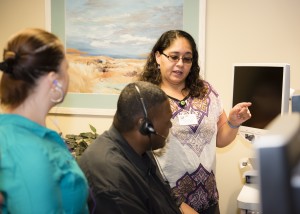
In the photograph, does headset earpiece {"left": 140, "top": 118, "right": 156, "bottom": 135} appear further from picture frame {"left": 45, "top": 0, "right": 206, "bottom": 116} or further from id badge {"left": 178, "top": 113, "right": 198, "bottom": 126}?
picture frame {"left": 45, "top": 0, "right": 206, "bottom": 116}

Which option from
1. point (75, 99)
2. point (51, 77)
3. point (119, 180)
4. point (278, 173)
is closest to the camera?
point (278, 173)

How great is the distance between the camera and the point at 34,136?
92cm

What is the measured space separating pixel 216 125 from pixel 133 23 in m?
1.26

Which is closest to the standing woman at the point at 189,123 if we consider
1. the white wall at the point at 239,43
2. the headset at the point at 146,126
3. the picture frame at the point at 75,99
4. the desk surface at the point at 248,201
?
the desk surface at the point at 248,201

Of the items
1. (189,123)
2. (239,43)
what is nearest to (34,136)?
(189,123)

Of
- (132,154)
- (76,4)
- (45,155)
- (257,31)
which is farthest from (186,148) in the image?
(76,4)

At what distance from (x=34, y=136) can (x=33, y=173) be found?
12 centimetres

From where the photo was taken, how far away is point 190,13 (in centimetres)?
252

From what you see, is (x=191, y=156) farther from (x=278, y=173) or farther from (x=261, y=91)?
(x=278, y=173)

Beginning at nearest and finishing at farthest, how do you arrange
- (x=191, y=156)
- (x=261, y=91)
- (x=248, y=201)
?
(x=248, y=201) → (x=191, y=156) → (x=261, y=91)

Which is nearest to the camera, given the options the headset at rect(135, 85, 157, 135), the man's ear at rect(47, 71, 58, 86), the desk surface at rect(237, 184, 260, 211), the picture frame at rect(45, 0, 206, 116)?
the man's ear at rect(47, 71, 58, 86)

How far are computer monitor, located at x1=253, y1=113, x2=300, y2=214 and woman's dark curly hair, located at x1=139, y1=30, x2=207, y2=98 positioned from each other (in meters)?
1.48

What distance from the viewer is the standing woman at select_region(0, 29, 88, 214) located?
2.75ft

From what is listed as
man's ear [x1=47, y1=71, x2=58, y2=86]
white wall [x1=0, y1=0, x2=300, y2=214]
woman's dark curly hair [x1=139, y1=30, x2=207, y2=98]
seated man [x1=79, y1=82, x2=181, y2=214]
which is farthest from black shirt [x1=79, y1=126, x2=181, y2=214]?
white wall [x1=0, y1=0, x2=300, y2=214]
